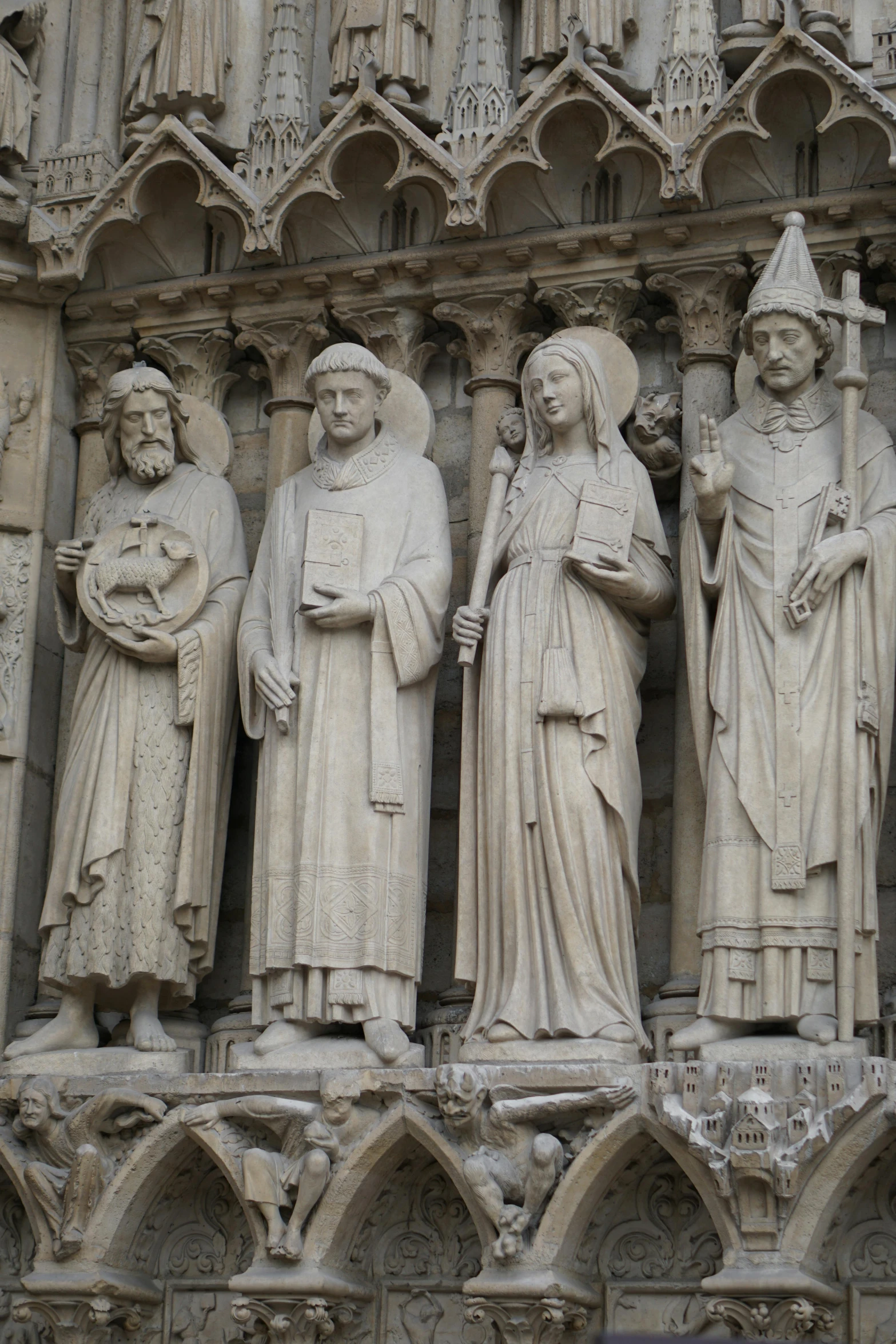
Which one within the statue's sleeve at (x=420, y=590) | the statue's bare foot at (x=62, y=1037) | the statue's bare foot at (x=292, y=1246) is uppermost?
the statue's sleeve at (x=420, y=590)

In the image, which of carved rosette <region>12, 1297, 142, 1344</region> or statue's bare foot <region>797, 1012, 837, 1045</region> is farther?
carved rosette <region>12, 1297, 142, 1344</region>

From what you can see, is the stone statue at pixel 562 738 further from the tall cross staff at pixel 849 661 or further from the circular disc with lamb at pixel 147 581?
the circular disc with lamb at pixel 147 581

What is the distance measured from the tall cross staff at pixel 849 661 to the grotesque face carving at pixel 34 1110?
266 cm

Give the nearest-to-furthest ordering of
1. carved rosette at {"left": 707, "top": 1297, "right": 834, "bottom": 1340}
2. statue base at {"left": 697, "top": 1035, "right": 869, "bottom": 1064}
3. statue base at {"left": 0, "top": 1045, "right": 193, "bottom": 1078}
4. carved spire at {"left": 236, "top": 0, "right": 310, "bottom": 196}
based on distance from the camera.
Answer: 1. carved rosette at {"left": 707, "top": 1297, "right": 834, "bottom": 1340}
2. statue base at {"left": 697, "top": 1035, "right": 869, "bottom": 1064}
3. statue base at {"left": 0, "top": 1045, "right": 193, "bottom": 1078}
4. carved spire at {"left": 236, "top": 0, "right": 310, "bottom": 196}

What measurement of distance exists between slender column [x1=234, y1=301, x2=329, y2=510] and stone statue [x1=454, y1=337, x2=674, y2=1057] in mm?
1159

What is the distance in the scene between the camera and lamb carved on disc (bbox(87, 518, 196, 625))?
9.65 metres

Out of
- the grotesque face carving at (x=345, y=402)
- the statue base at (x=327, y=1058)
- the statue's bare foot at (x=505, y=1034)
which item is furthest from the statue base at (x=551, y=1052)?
the grotesque face carving at (x=345, y=402)

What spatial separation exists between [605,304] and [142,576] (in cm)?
195

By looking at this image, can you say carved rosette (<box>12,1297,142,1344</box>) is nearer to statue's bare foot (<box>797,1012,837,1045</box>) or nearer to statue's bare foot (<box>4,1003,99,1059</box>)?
statue's bare foot (<box>4,1003,99,1059</box>)

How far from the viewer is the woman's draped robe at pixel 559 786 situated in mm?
8797

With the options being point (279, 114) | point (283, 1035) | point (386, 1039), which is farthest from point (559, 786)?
point (279, 114)

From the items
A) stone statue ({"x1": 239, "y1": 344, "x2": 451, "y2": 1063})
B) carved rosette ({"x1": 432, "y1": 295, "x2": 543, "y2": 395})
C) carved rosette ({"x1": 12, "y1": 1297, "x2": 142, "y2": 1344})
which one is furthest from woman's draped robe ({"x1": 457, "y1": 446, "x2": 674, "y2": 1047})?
carved rosette ({"x1": 12, "y1": 1297, "x2": 142, "y2": 1344})

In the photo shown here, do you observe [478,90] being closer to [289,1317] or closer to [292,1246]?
[292,1246]

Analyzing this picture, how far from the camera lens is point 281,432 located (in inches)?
405
